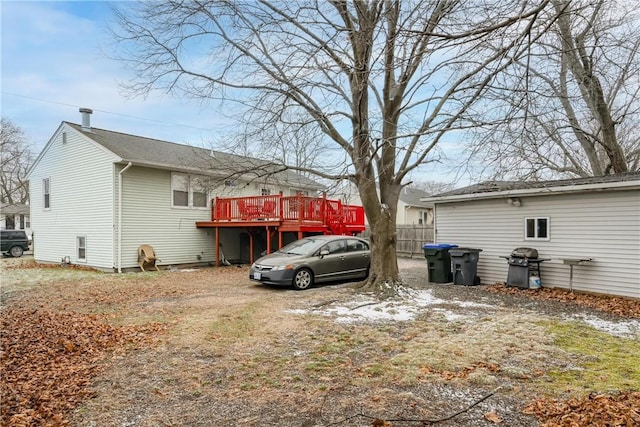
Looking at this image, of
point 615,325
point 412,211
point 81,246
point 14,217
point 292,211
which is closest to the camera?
point 615,325

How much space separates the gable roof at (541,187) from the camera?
891 cm

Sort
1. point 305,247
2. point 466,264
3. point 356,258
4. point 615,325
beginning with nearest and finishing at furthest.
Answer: point 615,325, point 305,247, point 466,264, point 356,258

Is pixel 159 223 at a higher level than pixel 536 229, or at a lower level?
higher

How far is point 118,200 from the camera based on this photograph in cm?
1369

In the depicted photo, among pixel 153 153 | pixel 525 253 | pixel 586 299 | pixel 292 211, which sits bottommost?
pixel 586 299

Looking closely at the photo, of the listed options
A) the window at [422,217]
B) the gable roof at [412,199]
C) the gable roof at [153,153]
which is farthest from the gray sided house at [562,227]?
the window at [422,217]

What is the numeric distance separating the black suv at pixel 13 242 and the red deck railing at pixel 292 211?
522 inches

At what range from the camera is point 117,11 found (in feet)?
29.4

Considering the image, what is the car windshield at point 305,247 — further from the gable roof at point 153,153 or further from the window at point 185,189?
the window at point 185,189

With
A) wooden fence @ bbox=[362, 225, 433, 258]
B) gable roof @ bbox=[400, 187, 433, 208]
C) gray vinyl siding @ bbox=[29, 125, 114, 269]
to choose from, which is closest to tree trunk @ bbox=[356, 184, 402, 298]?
gray vinyl siding @ bbox=[29, 125, 114, 269]

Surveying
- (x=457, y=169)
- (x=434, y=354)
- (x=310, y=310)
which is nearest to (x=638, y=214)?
(x=457, y=169)

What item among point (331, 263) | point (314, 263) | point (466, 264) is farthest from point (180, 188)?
point (466, 264)

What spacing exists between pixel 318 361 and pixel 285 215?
988 centimetres

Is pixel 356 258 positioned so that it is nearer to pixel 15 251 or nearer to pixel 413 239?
pixel 413 239
